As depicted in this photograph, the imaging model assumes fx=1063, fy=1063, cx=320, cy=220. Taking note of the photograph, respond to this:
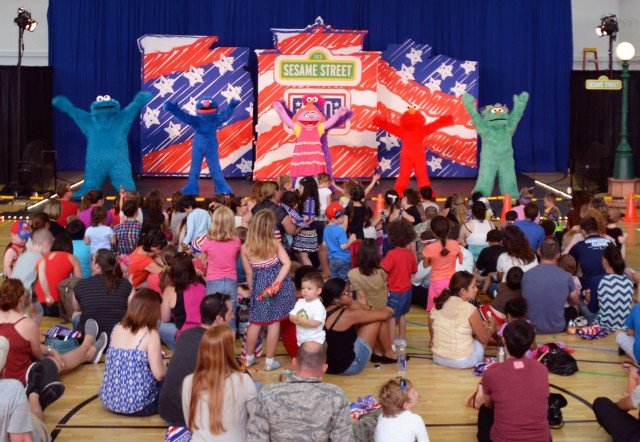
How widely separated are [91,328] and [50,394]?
1.34m

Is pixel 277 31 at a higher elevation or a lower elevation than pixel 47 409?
higher

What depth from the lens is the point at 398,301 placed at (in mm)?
8633

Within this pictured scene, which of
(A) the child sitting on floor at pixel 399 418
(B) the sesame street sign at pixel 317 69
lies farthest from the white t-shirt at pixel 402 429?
(B) the sesame street sign at pixel 317 69

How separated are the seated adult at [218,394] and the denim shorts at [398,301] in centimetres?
326

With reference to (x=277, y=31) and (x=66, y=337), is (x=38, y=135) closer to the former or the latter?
(x=277, y=31)

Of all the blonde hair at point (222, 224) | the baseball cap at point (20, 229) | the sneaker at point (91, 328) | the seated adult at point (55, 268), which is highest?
the blonde hair at point (222, 224)

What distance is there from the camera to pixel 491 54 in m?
19.3

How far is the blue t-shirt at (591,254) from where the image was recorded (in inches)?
374

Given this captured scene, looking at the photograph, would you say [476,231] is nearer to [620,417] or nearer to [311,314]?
[311,314]

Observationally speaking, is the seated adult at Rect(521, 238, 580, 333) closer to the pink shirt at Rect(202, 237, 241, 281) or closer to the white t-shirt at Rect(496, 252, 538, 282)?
the white t-shirt at Rect(496, 252, 538, 282)

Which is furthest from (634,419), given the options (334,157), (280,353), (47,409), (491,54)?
(491,54)

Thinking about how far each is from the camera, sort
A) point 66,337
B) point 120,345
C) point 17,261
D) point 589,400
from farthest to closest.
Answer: point 17,261
point 66,337
point 589,400
point 120,345

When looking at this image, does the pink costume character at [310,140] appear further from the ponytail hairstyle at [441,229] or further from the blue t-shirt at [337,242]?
the ponytail hairstyle at [441,229]

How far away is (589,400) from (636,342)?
538 millimetres
